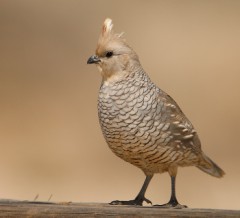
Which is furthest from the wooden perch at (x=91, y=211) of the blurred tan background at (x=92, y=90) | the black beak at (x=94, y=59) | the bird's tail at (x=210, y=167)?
the blurred tan background at (x=92, y=90)

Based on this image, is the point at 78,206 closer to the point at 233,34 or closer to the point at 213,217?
the point at 213,217

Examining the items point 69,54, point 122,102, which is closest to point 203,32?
point 69,54

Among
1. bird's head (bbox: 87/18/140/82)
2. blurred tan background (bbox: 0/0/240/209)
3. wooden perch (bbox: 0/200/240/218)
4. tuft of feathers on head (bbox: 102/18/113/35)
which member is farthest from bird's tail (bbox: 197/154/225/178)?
blurred tan background (bbox: 0/0/240/209)

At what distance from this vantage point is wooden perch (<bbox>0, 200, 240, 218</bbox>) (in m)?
4.97

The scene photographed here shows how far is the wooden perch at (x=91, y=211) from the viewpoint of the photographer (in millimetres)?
4973

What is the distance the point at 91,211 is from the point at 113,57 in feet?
5.52

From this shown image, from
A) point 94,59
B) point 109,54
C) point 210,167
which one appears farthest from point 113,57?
point 210,167

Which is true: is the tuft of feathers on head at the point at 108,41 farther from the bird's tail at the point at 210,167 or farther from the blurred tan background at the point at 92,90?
the blurred tan background at the point at 92,90

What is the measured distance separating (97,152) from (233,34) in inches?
142

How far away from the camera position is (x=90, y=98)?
43.4ft

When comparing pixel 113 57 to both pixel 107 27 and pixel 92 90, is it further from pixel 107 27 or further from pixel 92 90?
pixel 92 90

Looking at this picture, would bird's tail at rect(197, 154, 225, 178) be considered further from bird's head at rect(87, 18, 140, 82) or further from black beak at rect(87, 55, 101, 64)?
black beak at rect(87, 55, 101, 64)

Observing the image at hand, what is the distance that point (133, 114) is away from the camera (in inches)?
250

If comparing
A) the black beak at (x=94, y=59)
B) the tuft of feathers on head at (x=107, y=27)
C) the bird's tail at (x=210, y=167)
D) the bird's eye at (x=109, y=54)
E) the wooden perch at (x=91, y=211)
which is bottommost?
the wooden perch at (x=91, y=211)
